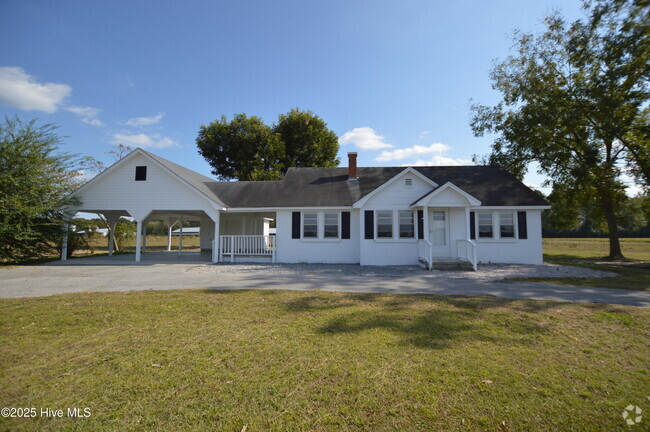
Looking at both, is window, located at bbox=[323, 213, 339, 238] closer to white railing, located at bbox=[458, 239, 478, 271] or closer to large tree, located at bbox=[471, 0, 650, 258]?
white railing, located at bbox=[458, 239, 478, 271]

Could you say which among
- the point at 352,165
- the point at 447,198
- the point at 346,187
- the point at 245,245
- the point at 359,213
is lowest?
the point at 245,245

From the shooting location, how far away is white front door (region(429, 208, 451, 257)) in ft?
50.2

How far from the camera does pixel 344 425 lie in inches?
111

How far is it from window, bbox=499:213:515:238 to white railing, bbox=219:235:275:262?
1204cm

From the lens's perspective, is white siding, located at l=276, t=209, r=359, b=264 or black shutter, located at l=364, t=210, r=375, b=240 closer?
black shutter, located at l=364, t=210, r=375, b=240

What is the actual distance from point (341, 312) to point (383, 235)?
9.55 metres

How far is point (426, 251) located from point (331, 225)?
4987 mm

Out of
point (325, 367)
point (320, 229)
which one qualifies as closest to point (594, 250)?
point (320, 229)

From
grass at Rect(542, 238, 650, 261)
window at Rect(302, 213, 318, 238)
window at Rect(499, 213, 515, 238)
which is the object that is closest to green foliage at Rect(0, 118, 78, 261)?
window at Rect(302, 213, 318, 238)

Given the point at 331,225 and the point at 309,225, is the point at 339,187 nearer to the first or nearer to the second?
the point at 331,225

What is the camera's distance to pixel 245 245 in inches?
677

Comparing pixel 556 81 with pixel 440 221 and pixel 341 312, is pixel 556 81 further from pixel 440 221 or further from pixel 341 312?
pixel 341 312

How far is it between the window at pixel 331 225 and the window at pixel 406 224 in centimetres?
334

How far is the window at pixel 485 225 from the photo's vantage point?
15992 mm
